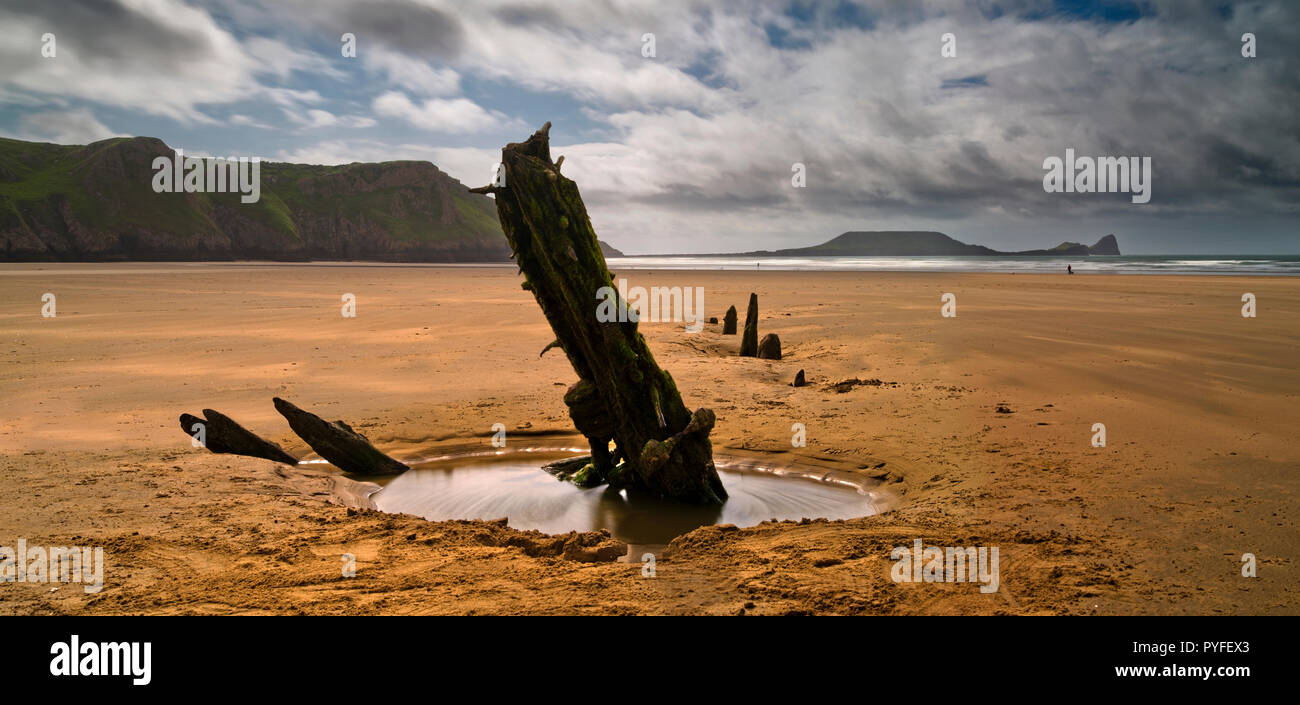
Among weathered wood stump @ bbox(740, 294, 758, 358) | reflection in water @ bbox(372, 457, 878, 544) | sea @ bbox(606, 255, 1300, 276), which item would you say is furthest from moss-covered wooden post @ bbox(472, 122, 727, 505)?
sea @ bbox(606, 255, 1300, 276)

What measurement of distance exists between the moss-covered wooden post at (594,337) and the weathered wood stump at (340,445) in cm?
295

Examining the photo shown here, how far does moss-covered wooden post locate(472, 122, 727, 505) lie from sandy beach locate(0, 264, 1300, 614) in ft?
5.02

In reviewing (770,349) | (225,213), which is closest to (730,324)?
(770,349)

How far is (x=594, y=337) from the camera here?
764cm

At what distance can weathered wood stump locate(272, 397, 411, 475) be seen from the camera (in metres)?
8.67

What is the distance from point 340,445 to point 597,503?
3.49 metres

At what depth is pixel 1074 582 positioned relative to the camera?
186 inches

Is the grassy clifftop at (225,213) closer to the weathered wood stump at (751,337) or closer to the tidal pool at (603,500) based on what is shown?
the weathered wood stump at (751,337)

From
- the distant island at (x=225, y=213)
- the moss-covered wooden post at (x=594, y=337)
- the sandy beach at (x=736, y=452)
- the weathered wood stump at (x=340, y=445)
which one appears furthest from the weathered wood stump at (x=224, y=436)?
the distant island at (x=225, y=213)

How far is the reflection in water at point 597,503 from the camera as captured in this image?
7348 mm

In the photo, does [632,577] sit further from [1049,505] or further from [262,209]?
[262,209]
